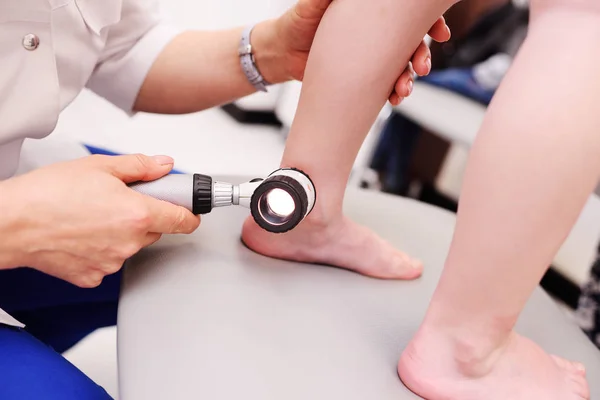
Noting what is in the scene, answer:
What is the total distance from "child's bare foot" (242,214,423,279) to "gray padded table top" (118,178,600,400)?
0.04 ft

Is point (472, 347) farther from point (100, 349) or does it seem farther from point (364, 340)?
point (100, 349)

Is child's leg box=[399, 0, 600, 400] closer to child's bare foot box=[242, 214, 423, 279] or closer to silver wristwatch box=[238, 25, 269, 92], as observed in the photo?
child's bare foot box=[242, 214, 423, 279]

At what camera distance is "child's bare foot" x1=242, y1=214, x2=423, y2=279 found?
70 cm

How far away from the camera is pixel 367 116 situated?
662 millimetres

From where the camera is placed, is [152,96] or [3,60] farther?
[152,96]

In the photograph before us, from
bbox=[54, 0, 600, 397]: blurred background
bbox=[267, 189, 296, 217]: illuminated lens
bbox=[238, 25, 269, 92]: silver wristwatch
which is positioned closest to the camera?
bbox=[267, 189, 296, 217]: illuminated lens

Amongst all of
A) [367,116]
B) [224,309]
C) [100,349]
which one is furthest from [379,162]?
[224,309]

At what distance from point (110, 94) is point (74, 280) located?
409 mm

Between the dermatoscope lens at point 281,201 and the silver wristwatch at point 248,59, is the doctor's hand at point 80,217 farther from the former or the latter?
the silver wristwatch at point 248,59

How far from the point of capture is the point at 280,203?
60 centimetres

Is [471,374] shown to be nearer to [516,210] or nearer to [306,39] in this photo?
[516,210]

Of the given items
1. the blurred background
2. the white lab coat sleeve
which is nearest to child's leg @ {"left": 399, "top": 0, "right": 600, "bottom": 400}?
the white lab coat sleeve

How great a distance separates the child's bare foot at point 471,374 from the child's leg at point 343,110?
0.59 ft

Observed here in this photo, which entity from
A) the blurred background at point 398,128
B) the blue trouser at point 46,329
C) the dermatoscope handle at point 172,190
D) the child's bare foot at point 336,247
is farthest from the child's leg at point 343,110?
the blurred background at point 398,128
